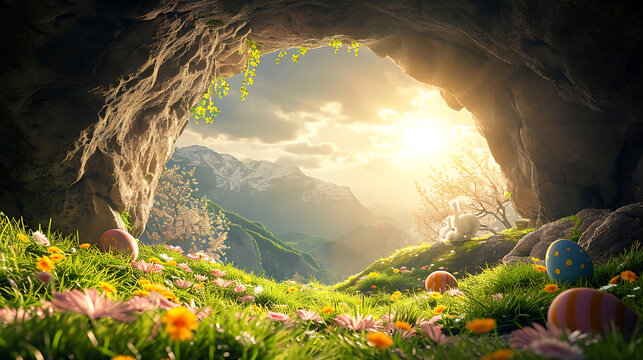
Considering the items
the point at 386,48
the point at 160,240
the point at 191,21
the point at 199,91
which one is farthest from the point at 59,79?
the point at 160,240

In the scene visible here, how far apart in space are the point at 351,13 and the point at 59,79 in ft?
19.6

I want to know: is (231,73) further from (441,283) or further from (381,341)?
(381,341)

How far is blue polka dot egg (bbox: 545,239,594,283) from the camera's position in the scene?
3.56 metres

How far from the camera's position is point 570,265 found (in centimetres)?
360

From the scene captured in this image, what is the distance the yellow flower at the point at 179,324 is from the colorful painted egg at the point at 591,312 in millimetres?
2139

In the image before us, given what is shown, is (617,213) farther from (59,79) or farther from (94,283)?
(59,79)

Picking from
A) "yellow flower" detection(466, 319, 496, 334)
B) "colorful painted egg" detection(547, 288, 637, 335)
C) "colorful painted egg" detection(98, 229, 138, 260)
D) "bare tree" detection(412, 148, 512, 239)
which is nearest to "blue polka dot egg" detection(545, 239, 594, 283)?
"colorful painted egg" detection(547, 288, 637, 335)

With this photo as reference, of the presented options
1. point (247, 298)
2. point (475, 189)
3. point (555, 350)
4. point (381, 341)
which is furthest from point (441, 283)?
point (475, 189)

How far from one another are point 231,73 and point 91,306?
7.58 metres

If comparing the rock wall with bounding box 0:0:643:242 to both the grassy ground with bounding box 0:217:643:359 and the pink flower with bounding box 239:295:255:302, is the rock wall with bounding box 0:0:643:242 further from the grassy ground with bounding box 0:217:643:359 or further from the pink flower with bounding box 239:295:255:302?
the pink flower with bounding box 239:295:255:302

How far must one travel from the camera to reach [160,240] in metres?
21.3

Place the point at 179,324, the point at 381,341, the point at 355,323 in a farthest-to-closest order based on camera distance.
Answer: the point at 355,323, the point at 381,341, the point at 179,324

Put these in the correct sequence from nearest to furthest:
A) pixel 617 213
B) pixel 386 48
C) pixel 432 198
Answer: pixel 617 213
pixel 386 48
pixel 432 198

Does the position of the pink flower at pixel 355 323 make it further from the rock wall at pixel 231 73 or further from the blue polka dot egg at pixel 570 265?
the rock wall at pixel 231 73
